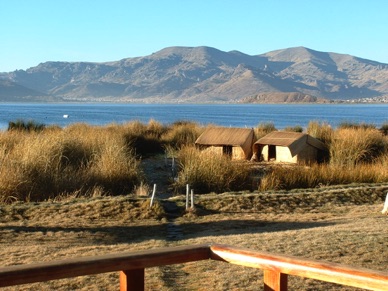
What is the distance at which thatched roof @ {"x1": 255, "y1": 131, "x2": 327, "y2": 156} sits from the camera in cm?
1980

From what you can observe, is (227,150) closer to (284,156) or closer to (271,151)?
(271,151)

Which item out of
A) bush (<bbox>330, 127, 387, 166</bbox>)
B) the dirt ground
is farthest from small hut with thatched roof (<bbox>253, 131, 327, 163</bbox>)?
the dirt ground

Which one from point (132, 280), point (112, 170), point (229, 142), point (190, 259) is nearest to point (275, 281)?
point (190, 259)

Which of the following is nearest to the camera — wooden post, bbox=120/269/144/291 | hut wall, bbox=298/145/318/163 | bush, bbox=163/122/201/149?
wooden post, bbox=120/269/144/291

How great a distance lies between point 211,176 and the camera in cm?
1565

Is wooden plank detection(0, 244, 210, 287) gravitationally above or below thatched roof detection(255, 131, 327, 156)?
above

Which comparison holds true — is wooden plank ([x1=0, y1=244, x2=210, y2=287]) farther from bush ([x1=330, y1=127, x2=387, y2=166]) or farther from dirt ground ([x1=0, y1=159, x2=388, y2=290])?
bush ([x1=330, y1=127, x2=387, y2=166])

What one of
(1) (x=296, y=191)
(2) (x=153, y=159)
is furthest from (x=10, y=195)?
(2) (x=153, y=159)

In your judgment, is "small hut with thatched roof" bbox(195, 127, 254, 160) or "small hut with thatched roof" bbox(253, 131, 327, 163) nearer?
"small hut with thatched roof" bbox(253, 131, 327, 163)

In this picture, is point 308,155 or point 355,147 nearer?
point 355,147

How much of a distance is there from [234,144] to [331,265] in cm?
1778

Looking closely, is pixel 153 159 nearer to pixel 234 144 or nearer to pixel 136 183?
pixel 234 144

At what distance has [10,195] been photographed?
13.2m

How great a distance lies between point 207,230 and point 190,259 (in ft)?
25.2
